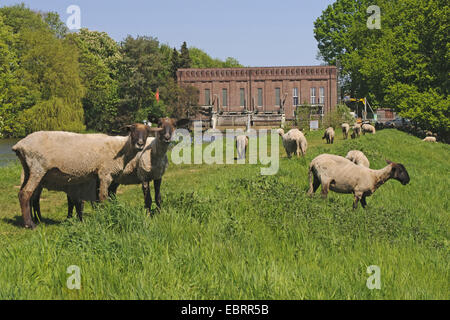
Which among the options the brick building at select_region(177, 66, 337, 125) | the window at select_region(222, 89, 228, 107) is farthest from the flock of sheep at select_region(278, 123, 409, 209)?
the window at select_region(222, 89, 228, 107)

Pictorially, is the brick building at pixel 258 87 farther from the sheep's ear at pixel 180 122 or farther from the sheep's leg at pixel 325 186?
the sheep's ear at pixel 180 122

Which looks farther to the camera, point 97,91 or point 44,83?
point 97,91

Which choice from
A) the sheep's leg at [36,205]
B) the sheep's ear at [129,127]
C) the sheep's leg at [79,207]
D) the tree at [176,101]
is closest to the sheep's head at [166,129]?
the sheep's ear at [129,127]

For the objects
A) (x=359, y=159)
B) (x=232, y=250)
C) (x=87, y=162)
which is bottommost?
(x=232, y=250)

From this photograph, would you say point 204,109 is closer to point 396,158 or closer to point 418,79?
point 418,79

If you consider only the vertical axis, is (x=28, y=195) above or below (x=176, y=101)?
below

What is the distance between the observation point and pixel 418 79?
139 feet

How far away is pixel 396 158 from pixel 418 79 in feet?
75.6

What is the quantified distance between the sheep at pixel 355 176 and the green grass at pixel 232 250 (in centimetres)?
45

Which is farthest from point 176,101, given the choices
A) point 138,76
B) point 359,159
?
point 359,159

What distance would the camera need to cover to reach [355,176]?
1048 centimetres

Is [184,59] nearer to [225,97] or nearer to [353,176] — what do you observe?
[225,97]

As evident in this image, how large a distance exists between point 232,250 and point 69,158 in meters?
4.37
